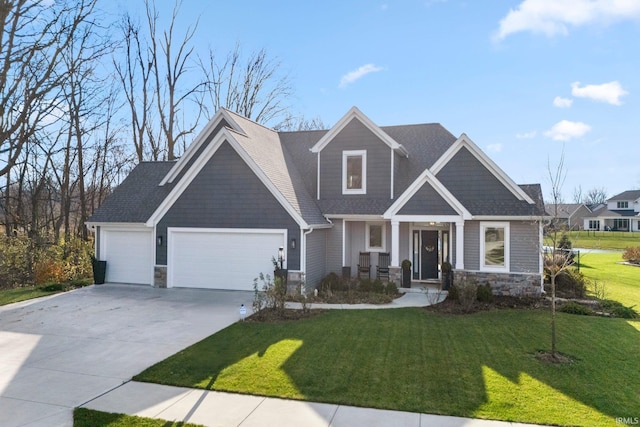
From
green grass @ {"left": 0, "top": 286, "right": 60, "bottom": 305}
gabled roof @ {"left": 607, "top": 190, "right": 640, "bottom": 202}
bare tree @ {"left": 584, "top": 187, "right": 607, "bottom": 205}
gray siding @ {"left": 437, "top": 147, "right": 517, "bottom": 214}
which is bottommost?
green grass @ {"left": 0, "top": 286, "right": 60, "bottom": 305}

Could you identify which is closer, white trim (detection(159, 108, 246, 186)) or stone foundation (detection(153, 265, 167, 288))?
stone foundation (detection(153, 265, 167, 288))

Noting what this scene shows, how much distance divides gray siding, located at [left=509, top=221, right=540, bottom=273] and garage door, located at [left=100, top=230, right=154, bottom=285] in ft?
44.1

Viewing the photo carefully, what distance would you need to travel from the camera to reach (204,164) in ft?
48.8

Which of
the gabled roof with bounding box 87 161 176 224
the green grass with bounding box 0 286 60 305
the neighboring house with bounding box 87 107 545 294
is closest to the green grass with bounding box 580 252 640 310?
the neighboring house with bounding box 87 107 545 294

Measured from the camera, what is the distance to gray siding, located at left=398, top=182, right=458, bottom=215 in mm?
13992

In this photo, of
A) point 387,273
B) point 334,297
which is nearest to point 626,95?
point 387,273

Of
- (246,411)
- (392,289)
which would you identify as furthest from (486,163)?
(246,411)

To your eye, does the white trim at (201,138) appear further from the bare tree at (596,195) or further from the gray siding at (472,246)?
the bare tree at (596,195)

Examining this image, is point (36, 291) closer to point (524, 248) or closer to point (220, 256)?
point (220, 256)

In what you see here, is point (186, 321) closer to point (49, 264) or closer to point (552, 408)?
point (552, 408)

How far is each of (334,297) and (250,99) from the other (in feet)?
71.9

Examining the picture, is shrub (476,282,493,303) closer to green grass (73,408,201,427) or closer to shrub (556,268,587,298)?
shrub (556,268,587,298)

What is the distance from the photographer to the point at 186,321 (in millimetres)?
10445

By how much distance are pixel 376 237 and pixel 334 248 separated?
1.77 m
